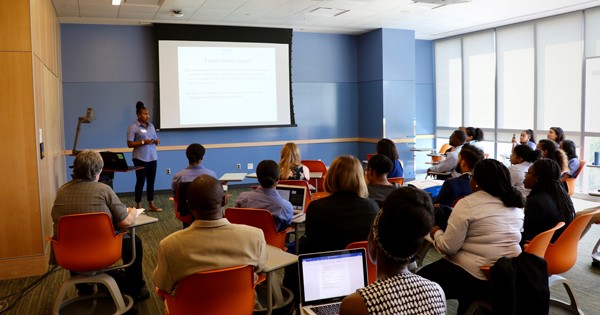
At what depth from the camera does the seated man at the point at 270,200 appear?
12.4 ft

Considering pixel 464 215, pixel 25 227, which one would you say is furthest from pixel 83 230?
pixel 464 215

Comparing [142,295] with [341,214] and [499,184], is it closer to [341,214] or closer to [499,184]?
[341,214]

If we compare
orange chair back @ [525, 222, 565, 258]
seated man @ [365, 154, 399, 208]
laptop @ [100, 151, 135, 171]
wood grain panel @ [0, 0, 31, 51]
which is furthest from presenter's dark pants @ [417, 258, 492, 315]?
laptop @ [100, 151, 135, 171]

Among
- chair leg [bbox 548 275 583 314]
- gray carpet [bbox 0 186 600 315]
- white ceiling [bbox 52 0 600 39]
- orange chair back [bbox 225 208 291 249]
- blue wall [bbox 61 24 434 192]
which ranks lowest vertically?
gray carpet [bbox 0 186 600 315]

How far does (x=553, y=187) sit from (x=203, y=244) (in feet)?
8.77

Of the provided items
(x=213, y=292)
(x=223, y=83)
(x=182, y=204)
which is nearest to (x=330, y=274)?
(x=213, y=292)

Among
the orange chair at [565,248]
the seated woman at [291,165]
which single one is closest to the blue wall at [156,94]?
the seated woman at [291,165]

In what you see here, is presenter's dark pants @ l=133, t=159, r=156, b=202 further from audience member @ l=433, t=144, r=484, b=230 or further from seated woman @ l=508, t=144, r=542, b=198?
seated woman @ l=508, t=144, r=542, b=198

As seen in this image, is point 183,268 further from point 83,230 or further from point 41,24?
point 41,24

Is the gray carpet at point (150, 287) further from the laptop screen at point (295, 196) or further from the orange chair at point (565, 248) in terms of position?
the laptop screen at point (295, 196)

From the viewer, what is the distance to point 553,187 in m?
3.66

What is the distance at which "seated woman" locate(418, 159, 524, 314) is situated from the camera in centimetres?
298

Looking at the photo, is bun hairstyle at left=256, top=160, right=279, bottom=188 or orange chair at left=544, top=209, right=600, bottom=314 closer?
orange chair at left=544, top=209, right=600, bottom=314

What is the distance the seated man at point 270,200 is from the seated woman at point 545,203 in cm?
176
